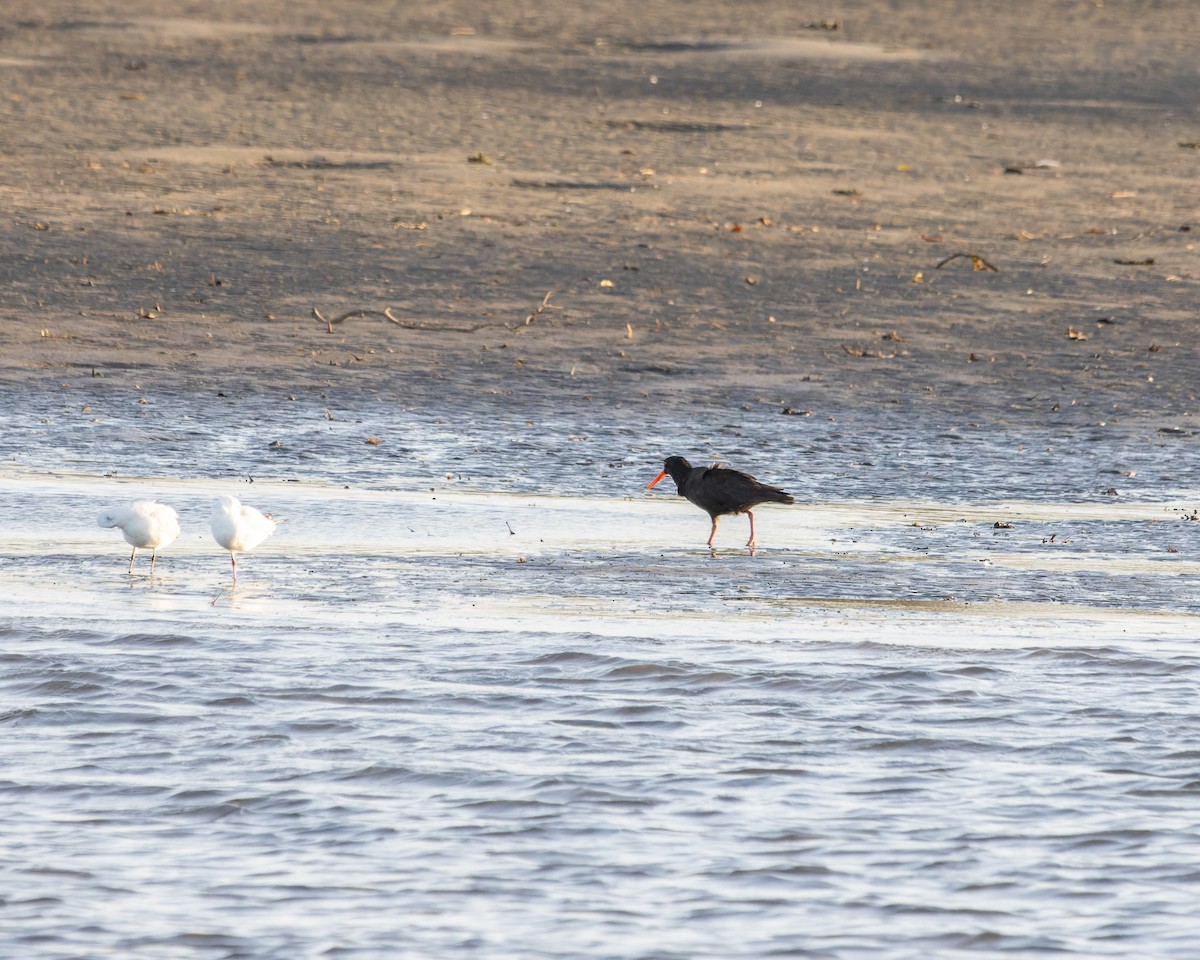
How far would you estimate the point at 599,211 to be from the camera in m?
17.0

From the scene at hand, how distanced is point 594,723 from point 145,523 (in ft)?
8.66

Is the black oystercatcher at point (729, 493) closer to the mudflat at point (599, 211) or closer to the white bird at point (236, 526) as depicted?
the white bird at point (236, 526)

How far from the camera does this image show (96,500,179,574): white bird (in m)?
8.70

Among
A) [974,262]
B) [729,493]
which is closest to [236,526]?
[729,493]

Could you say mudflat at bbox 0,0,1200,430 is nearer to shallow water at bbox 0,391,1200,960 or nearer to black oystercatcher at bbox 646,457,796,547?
shallow water at bbox 0,391,1200,960

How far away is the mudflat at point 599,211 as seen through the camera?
13.8m

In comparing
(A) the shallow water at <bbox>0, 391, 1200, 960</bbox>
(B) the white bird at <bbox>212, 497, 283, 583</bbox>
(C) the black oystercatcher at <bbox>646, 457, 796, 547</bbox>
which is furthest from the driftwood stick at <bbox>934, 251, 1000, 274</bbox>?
(B) the white bird at <bbox>212, 497, 283, 583</bbox>

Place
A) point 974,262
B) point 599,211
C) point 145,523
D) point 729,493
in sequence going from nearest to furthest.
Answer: point 145,523 → point 729,493 → point 974,262 → point 599,211

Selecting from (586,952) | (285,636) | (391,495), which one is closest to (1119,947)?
(586,952)

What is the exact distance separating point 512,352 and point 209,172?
5.02 m

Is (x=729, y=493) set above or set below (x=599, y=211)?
below

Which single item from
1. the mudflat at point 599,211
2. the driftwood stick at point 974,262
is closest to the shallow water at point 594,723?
the mudflat at point 599,211

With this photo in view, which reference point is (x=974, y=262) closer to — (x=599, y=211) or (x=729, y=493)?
(x=599, y=211)

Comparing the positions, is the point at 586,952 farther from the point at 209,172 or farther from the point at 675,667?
the point at 209,172
